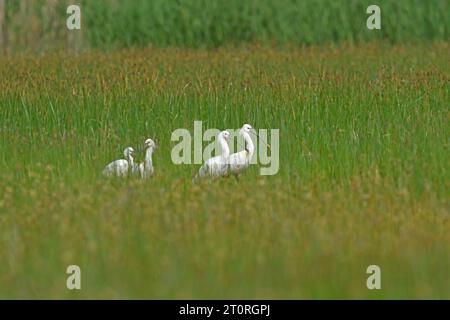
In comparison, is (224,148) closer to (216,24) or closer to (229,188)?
(229,188)

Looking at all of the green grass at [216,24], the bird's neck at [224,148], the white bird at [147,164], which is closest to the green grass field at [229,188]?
the white bird at [147,164]

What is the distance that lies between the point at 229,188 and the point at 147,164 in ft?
2.93

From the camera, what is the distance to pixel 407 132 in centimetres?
1106

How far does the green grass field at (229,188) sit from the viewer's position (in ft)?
24.0

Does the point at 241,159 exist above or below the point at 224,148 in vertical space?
below

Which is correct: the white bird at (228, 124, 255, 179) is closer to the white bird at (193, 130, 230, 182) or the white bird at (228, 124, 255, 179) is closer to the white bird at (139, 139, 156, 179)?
the white bird at (193, 130, 230, 182)

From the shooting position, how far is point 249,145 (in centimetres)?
988

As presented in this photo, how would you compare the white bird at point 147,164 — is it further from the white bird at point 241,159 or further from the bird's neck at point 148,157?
the white bird at point 241,159

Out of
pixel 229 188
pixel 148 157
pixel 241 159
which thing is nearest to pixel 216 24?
pixel 148 157

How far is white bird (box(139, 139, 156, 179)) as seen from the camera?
9.72 metres

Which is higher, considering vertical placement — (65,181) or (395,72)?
(395,72)

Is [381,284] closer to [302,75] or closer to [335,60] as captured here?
[302,75]

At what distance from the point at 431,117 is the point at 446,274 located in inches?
188

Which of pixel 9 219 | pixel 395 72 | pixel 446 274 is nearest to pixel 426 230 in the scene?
pixel 446 274
